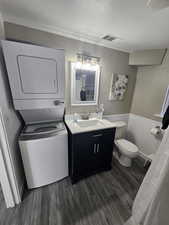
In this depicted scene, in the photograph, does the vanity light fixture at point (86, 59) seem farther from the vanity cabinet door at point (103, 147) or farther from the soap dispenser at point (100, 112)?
the vanity cabinet door at point (103, 147)

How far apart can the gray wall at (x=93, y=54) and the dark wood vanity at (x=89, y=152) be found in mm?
662

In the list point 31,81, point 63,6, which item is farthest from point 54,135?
point 63,6

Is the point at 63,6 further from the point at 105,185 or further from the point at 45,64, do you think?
the point at 105,185

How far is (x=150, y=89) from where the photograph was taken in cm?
201

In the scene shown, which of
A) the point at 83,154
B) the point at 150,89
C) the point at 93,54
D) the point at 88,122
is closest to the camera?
the point at 83,154

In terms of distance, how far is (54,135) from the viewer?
4.28 feet

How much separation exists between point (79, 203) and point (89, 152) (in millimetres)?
→ 648

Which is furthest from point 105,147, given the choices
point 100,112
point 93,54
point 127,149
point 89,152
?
point 93,54

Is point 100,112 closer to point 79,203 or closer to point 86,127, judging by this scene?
point 86,127

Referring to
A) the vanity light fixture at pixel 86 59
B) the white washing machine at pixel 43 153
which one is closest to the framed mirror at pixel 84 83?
the vanity light fixture at pixel 86 59

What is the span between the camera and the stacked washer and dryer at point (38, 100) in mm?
1060

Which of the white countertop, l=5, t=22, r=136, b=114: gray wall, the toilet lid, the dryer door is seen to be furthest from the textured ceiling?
the toilet lid

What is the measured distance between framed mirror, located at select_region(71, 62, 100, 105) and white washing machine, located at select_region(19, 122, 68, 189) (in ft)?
2.20

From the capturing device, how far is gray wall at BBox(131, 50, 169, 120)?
1800 millimetres
